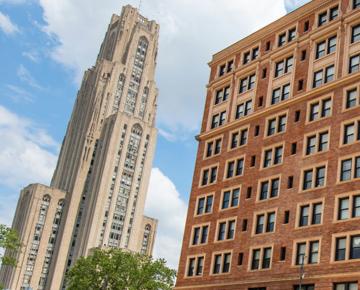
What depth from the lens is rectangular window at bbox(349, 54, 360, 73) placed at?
56062 millimetres

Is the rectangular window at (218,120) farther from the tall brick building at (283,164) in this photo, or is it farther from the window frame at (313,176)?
the window frame at (313,176)

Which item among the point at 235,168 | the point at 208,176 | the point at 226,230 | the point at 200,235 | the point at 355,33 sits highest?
the point at 355,33

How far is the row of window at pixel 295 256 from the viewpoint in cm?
4881

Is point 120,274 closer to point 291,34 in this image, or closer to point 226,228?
point 226,228

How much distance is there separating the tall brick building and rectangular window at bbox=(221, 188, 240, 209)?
0.42 feet

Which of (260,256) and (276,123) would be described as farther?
(276,123)

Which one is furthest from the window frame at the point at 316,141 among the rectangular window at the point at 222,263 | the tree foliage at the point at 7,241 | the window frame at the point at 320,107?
the tree foliage at the point at 7,241

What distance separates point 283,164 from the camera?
58875 millimetres

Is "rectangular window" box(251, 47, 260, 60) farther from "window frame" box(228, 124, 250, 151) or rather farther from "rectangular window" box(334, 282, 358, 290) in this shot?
"rectangular window" box(334, 282, 358, 290)

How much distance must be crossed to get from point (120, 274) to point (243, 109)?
33742 mm

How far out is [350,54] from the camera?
188ft

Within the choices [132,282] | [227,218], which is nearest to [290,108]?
[227,218]

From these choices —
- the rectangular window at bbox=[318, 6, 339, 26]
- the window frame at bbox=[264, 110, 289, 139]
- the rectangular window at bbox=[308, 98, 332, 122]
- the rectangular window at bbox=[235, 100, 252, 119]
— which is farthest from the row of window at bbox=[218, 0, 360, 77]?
the window frame at bbox=[264, 110, 289, 139]

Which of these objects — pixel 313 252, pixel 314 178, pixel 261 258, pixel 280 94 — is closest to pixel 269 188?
pixel 314 178
